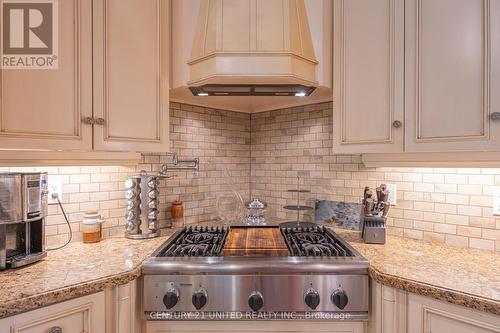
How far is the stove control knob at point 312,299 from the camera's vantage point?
1.22m

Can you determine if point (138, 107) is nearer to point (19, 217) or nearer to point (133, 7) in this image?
point (133, 7)

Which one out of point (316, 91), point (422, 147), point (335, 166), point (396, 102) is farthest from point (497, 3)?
point (335, 166)

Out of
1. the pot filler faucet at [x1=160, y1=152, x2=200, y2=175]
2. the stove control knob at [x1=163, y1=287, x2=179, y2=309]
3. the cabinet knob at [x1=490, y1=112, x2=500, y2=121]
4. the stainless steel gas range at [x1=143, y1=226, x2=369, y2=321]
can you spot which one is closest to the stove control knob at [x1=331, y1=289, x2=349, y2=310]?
the stainless steel gas range at [x1=143, y1=226, x2=369, y2=321]

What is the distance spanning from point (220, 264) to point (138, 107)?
0.83 metres

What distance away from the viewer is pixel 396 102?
1.38 metres

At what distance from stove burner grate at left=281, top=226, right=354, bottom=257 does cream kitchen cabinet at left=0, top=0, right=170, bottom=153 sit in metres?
0.82

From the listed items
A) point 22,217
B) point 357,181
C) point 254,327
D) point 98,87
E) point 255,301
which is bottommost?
point 254,327

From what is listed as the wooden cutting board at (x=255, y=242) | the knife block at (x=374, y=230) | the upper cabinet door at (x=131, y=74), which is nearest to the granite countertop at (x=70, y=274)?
the wooden cutting board at (x=255, y=242)

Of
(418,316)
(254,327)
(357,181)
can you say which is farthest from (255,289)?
(357,181)

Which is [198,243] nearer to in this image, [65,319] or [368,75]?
[65,319]

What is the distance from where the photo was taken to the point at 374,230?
1.55 m

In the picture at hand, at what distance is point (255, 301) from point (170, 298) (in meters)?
0.34

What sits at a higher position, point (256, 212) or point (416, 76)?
point (416, 76)

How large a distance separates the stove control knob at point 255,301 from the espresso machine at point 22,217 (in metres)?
0.89
